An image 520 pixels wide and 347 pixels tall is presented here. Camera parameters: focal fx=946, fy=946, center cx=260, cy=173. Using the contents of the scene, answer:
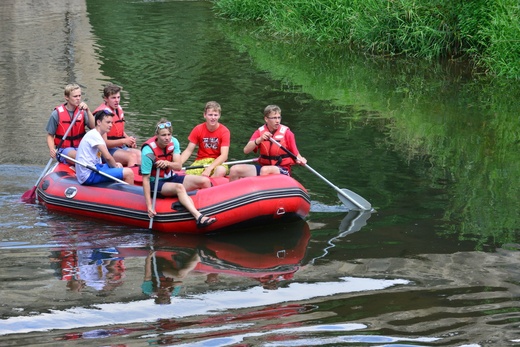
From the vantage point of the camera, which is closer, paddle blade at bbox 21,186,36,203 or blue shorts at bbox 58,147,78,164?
paddle blade at bbox 21,186,36,203

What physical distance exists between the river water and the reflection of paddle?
3 cm

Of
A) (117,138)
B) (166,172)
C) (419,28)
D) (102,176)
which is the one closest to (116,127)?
(117,138)

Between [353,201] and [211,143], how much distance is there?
1376 mm

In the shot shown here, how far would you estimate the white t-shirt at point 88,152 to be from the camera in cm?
842

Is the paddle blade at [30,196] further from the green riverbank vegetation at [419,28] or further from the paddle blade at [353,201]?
the green riverbank vegetation at [419,28]

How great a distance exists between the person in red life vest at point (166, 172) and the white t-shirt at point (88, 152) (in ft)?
2.33

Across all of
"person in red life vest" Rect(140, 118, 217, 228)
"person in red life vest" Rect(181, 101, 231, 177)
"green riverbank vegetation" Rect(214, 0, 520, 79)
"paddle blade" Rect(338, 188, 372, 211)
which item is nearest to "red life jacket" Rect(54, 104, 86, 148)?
"person in red life vest" Rect(181, 101, 231, 177)

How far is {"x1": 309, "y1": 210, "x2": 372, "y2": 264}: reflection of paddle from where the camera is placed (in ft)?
26.0

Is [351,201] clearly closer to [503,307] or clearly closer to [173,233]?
[173,233]

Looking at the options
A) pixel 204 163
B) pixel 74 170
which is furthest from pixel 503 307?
pixel 74 170

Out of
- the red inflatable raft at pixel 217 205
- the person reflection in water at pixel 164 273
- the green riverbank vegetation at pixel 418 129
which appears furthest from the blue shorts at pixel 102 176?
the green riverbank vegetation at pixel 418 129

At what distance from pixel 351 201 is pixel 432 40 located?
25.1 feet

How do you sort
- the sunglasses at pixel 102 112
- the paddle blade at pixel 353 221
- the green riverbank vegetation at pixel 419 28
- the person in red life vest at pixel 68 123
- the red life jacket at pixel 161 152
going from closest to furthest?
1. the red life jacket at pixel 161 152
2. the paddle blade at pixel 353 221
3. the sunglasses at pixel 102 112
4. the person in red life vest at pixel 68 123
5. the green riverbank vegetation at pixel 419 28

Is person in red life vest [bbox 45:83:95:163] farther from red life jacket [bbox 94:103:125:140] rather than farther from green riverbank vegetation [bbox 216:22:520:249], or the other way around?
green riverbank vegetation [bbox 216:22:520:249]
